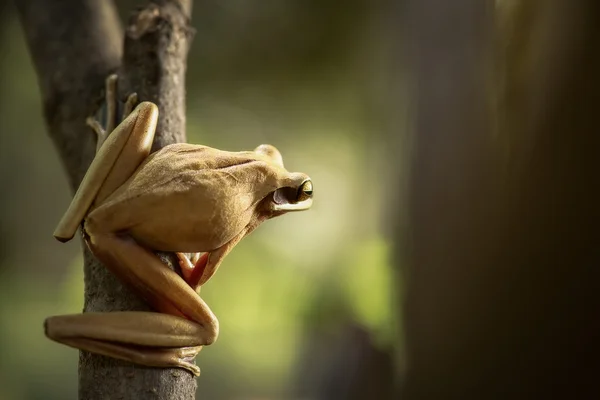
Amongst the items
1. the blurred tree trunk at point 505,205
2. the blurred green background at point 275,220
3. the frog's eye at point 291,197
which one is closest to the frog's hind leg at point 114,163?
the frog's eye at point 291,197

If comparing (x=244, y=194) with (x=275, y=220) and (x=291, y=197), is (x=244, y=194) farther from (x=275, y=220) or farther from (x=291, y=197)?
(x=275, y=220)

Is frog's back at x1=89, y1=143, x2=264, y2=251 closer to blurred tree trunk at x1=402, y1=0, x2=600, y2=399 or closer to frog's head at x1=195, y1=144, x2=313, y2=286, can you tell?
frog's head at x1=195, y1=144, x2=313, y2=286

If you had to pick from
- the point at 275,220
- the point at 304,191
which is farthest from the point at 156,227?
the point at 275,220

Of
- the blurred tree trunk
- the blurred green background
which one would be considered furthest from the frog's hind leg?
the blurred green background

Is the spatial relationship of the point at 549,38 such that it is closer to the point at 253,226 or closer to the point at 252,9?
the point at 253,226

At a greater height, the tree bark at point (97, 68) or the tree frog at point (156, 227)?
the tree bark at point (97, 68)

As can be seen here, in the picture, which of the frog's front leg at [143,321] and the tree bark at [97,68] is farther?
the tree bark at [97,68]

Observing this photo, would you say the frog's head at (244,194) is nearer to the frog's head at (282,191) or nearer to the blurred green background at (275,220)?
the frog's head at (282,191)

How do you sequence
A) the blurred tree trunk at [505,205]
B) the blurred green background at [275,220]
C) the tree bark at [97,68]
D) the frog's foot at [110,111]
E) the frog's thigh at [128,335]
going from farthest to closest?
the blurred green background at [275,220], the blurred tree trunk at [505,205], the frog's foot at [110,111], the tree bark at [97,68], the frog's thigh at [128,335]
